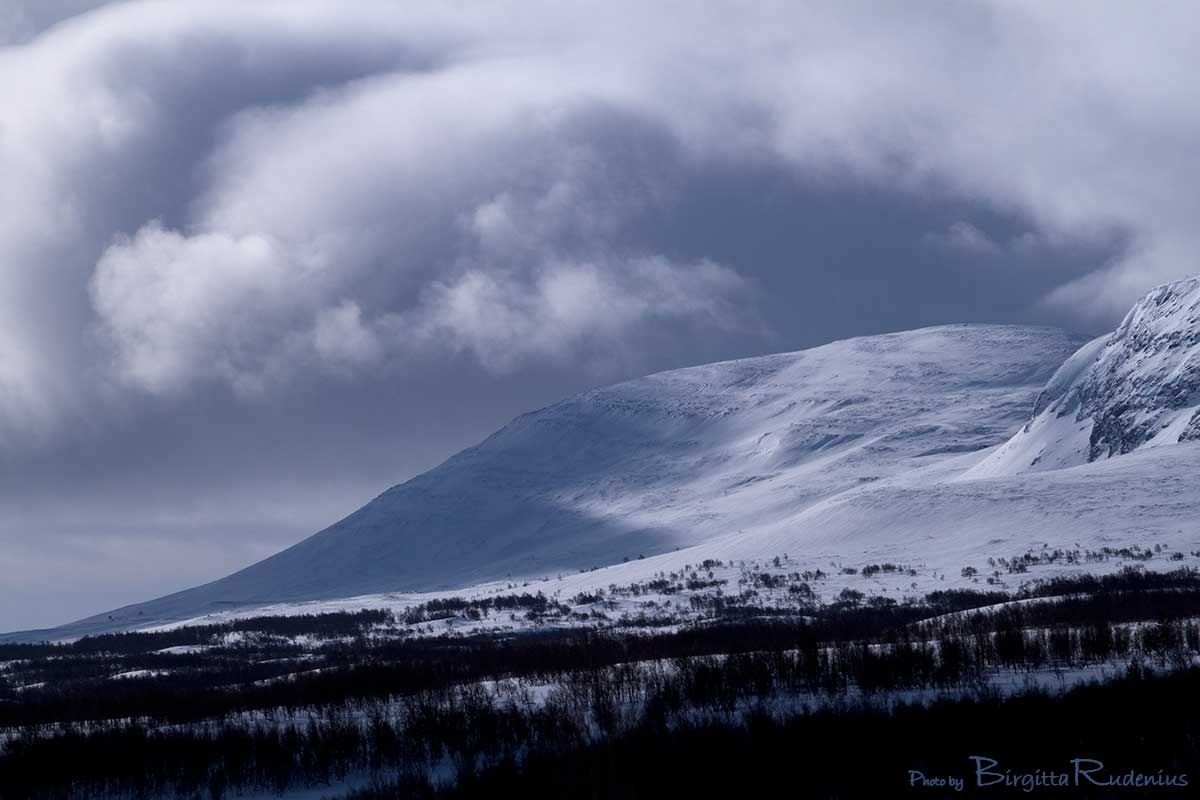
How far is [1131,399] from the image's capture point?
170625mm

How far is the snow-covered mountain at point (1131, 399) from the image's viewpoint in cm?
16225

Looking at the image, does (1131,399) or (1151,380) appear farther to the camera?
(1151,380)

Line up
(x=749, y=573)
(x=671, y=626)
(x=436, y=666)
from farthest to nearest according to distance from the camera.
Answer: (x=749, y=573) < (x=671, y=626) < (x=436, y=666)

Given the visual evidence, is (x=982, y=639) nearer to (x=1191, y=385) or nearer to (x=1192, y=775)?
(x=1192, y=775)

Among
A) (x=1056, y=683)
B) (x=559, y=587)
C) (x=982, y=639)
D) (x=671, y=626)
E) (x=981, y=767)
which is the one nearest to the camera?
(x=981, y=767)

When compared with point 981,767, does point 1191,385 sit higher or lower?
higher

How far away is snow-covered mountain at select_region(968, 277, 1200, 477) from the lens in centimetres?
16225

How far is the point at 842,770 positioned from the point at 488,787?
8532 mm

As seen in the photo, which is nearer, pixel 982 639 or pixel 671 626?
pixel 982 639

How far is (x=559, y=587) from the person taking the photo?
141m

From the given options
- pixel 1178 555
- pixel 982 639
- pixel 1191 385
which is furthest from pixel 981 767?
pixel 1191 385

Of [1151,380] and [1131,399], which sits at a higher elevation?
[1151,380]

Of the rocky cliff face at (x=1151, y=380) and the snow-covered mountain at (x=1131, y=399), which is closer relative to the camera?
the rocky cliff face at (x=1151, y=380)

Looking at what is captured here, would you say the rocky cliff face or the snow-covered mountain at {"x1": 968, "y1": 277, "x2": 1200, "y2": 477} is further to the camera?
the snow-covered mountain at {"x1": 968, "y1": 277, "x2": 1200, "y2": 477}
